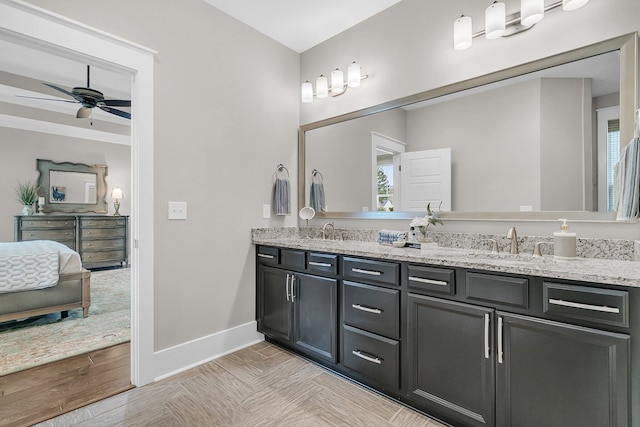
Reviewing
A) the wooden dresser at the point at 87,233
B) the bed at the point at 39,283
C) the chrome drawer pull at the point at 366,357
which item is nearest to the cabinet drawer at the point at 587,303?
the chrome drawer pull at the point at 366,357

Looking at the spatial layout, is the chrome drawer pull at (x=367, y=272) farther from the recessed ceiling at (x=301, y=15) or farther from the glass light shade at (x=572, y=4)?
the recessed ceiling at (x=301, y=15)

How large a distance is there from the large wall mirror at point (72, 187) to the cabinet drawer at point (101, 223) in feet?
1.23

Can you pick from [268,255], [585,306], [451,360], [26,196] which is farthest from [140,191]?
[26,196]

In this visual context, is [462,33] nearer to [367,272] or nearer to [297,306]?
[367,272]

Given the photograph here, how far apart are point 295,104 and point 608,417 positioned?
3058mm

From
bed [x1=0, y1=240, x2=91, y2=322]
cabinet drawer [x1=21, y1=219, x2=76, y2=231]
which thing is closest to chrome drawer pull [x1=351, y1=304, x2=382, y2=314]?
bed [x1=0, y1=240, x2=91, y2=322]

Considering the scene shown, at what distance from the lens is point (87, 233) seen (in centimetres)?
554

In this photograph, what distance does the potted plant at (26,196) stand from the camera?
5.08m

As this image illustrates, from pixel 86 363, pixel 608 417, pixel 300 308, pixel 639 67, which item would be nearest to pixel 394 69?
pixel 639 67

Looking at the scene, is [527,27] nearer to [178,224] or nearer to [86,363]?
[178,224]

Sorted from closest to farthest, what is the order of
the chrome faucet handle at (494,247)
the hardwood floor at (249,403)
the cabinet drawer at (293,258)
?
1. the hardwood floor at (249,403)
2. the chrome faucet handle at (494,247)
3. the cabinet drawer at (293,258)

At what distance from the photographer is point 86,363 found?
2.36 m

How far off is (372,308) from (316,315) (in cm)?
50

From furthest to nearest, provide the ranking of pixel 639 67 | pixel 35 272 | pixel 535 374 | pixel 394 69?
1. pixel 35 272
2. pixel 394 69
3. pixel 639 67
4. pixel 535 374
